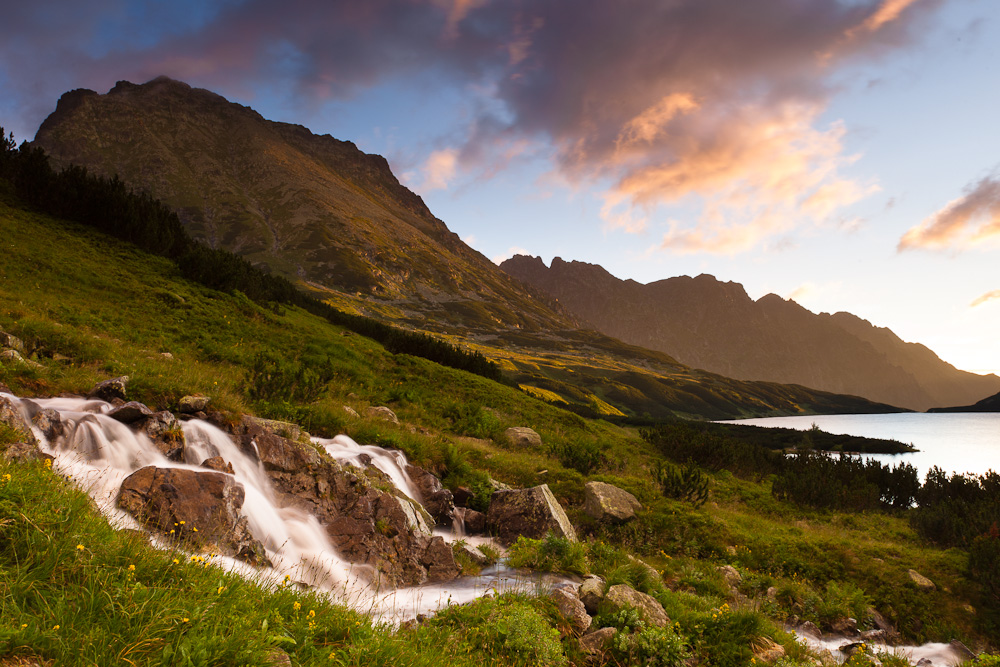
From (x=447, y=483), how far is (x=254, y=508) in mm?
5874

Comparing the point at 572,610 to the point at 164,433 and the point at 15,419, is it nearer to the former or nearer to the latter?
the point at 164,433

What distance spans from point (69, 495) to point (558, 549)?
7.74 m

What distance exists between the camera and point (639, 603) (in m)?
6.79

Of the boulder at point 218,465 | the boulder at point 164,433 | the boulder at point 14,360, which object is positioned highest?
the boulder at point 14,360

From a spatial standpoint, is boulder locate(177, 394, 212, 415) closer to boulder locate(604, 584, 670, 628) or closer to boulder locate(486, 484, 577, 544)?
boulder locate(486, 484, 577, 544)

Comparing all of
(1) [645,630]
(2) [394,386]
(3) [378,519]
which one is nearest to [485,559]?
(3) [378,519]

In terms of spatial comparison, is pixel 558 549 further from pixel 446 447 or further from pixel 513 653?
pixel 446 447

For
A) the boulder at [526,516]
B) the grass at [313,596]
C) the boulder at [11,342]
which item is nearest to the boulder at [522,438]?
the grass at [313,596]

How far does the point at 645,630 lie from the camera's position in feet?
19.4

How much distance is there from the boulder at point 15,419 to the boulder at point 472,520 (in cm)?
839

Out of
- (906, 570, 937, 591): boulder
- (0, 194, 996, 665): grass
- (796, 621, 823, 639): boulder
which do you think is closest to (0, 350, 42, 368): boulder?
(0, 194, 996, 665): grass

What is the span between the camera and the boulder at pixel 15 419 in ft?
21.0

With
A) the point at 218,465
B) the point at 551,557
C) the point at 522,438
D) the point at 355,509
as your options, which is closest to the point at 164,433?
the point at 218,465

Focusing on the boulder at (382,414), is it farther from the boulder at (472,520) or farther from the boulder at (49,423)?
the boulder at (49,423)
